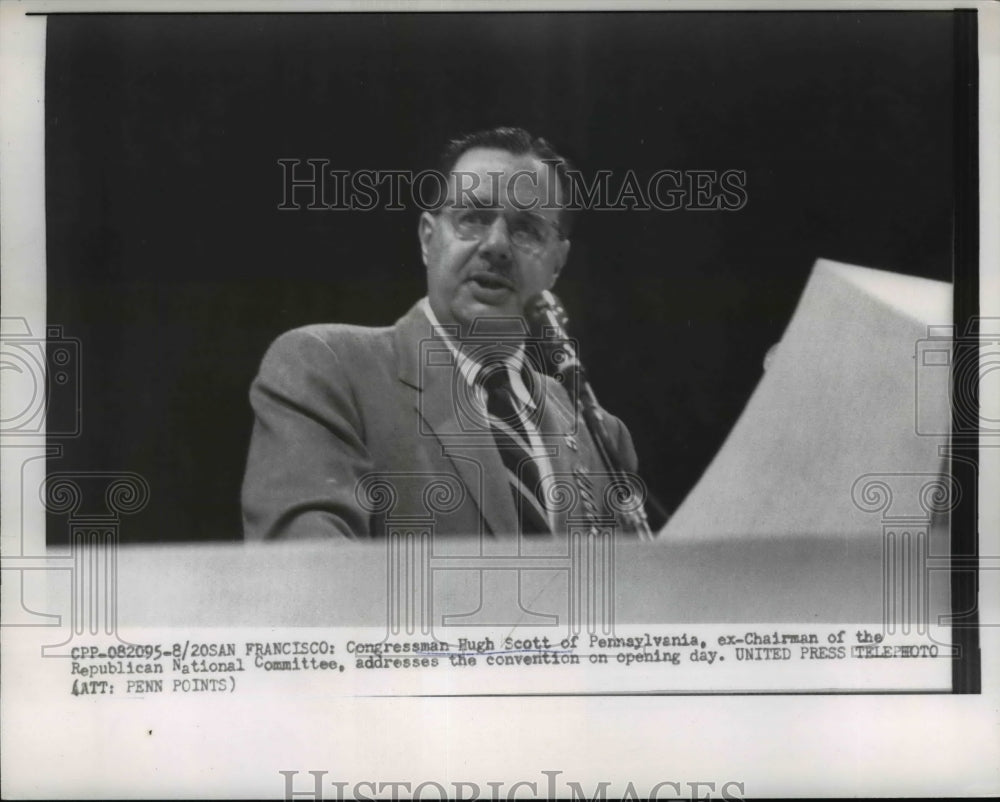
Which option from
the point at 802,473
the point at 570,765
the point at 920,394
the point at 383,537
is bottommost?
the point at 570,765

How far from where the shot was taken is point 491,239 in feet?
12.5

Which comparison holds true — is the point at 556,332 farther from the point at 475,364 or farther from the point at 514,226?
the point at 514,226

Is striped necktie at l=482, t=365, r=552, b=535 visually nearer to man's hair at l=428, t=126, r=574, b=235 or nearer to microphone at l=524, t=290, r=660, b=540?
microphone at l=524, t=290, r=660, b=540

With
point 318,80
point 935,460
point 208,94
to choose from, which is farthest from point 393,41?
point 935,460

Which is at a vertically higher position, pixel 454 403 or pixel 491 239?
pixel 491 239

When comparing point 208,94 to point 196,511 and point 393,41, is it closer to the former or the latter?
point 393,41

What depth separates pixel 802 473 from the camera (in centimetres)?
380

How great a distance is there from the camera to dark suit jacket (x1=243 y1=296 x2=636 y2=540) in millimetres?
3754

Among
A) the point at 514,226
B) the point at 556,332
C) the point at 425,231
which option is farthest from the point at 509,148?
the point at 556,332

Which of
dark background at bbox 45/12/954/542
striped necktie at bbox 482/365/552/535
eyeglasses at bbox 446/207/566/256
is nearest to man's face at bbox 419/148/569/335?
eyeglasses at bbox 446/207/566/256

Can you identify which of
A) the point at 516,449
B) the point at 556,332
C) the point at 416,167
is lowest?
the point at 516,449

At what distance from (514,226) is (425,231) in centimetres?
36

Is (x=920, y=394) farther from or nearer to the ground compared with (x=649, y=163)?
nearer to the ground

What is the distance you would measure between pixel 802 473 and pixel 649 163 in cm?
141
